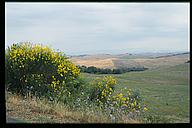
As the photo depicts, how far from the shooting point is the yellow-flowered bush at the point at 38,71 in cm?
864

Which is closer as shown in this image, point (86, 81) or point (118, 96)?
point (118, 96)

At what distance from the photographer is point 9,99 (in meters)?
7.58

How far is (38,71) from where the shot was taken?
8820 mm

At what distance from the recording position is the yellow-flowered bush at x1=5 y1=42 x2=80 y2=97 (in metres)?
8.64

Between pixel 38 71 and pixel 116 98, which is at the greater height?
pixel 38 71

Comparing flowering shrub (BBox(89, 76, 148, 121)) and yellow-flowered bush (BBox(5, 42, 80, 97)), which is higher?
yellow-flowered bush (BBox(5, 42, 80, 97))

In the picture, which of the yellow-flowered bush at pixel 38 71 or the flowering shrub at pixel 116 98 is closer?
the flowering shrub at pixel 116 98

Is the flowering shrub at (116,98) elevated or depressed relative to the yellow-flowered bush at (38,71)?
depressed

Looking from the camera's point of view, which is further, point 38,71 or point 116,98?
point 38,71

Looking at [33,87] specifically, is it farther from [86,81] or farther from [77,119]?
[77,119]
